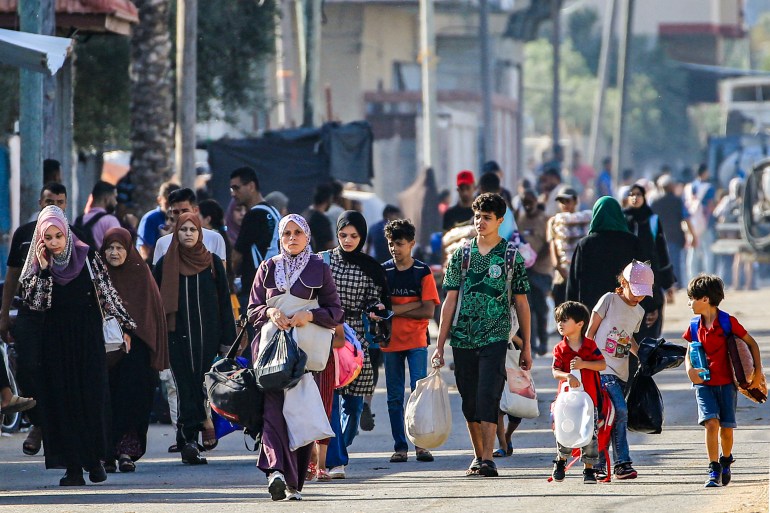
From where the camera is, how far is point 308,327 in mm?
9406

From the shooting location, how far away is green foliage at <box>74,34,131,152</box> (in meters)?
22.4

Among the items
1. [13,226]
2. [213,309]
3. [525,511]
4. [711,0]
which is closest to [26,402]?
[213,309]

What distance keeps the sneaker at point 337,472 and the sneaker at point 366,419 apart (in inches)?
63.0

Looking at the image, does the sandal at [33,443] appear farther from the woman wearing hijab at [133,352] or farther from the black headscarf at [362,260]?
the black headscarf at [362,260]

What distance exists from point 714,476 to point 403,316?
259 centimetres

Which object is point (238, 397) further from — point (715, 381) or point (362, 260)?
point (715, 381)

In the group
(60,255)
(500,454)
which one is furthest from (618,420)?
(60,255)

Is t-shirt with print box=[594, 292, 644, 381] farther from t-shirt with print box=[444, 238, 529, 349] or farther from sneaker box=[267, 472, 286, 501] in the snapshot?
sneaker box=[267, 472, 286, 501]

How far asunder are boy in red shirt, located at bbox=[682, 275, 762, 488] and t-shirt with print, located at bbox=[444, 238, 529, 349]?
3.81ft

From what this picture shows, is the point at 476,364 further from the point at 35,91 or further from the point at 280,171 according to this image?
the point at 280,171

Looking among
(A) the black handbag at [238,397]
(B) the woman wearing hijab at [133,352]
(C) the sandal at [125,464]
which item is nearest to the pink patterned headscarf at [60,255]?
(B) the woman wearing hijab at [133,352]

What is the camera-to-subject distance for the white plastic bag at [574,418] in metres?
9.48

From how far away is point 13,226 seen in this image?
1570 cm

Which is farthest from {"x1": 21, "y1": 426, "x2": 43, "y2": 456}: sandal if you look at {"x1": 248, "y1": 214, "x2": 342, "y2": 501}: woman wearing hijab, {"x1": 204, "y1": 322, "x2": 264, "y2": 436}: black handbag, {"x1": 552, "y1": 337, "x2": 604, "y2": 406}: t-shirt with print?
{"x1": 552, "y1": 337, "x2": 604, "y2": 406}: t-shirt with print
